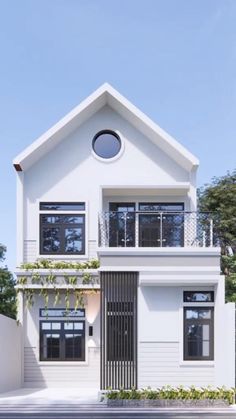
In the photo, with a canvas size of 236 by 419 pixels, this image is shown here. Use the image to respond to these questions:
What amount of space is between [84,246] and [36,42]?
5.94m

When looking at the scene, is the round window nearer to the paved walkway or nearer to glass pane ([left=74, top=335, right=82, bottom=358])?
glass pane ([left=74, top=335, right=82, bottom=358])

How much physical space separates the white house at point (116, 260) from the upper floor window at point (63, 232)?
29 mm

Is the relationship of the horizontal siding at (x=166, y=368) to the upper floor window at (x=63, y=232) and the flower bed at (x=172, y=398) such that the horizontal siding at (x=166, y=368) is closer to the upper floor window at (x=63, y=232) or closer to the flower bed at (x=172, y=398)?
the flower bed at (x=172, y=398)

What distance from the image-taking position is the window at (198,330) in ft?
45.9

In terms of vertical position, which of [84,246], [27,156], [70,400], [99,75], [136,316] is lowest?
[70,400]

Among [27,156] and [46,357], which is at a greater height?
[27,156]

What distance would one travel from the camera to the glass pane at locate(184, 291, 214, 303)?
559 inches

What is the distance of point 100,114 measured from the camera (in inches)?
645

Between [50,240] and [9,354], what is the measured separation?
11.5 ft

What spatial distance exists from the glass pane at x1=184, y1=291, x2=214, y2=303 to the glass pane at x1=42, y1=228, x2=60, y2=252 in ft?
13.6

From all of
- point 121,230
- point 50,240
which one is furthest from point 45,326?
point 121,230

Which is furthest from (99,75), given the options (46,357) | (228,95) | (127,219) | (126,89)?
(46,357)

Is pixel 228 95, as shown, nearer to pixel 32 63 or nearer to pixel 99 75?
pixel 99 75

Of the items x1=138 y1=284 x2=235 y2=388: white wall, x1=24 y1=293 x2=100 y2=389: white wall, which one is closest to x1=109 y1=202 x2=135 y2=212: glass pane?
x1=24 y1=293 x2=100 y2=389: white wall
